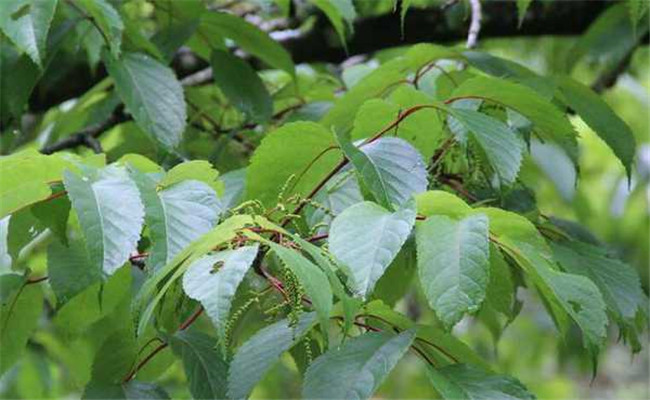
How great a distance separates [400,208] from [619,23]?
3.50ft

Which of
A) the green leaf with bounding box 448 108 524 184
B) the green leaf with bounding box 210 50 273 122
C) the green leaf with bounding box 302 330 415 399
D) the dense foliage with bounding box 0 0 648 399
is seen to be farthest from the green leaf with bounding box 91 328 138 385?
the green leaf with bounding box 210 50 273 122

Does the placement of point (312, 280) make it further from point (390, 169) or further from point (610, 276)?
point (610, 276)

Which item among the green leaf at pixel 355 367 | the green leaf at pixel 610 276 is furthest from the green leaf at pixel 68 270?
the green leaf at pixel 610 276

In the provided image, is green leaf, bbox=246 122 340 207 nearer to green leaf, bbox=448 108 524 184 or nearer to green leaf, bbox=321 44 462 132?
green leaf, bbox=448 108 524 184

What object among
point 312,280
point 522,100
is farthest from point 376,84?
point 312,280

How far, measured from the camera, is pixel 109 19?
1.22 m

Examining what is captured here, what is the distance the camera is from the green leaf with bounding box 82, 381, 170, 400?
100cm

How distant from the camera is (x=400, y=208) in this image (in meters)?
0.86

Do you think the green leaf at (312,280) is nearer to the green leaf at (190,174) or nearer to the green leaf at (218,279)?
the green leaf at (218,279)

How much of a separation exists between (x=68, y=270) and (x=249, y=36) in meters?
0.56

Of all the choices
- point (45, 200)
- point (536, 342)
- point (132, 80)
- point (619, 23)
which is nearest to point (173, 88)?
point (132, 80)

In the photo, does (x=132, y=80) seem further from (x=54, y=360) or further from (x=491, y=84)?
(x=54, y=360)

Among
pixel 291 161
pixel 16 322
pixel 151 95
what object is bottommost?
pixel 16 322

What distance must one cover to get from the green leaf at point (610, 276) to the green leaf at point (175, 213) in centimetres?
39
